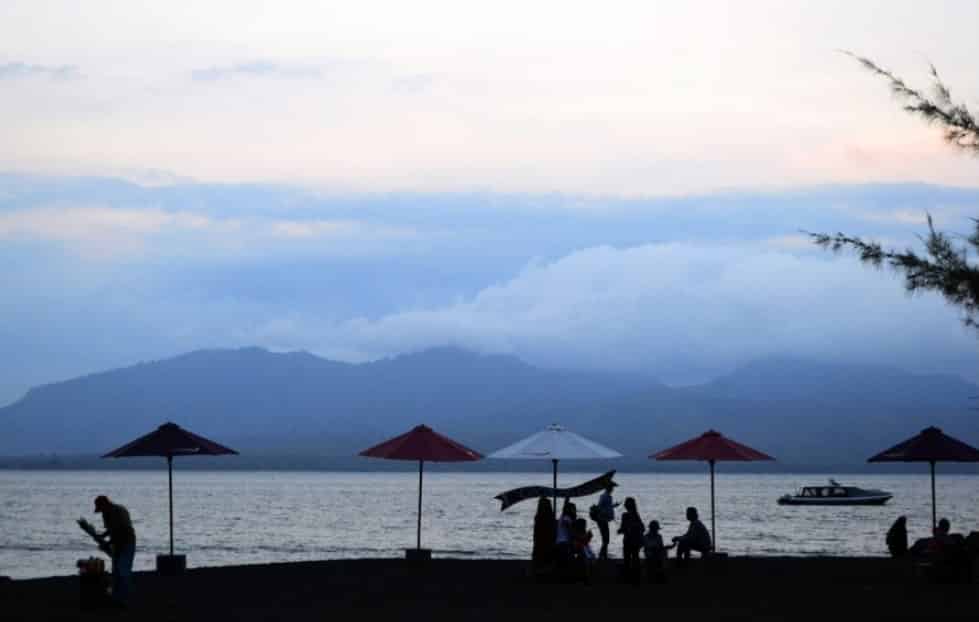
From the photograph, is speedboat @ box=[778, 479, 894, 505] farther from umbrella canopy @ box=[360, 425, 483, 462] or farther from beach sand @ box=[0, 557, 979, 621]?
beach sand @ box=[0, 557, 979, 621]

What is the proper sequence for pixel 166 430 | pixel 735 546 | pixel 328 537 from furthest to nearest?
1. pixel 328 537
2. pixel 735 546
3. pixel 166 430

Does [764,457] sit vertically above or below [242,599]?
above

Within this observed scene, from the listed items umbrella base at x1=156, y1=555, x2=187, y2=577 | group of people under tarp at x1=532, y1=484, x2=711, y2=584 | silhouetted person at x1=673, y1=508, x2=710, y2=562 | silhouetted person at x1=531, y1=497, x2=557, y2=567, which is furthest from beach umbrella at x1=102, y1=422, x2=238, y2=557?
silhouetted person at x1=673, y1=508, x2=710, y2=562

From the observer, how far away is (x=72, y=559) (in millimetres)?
55094

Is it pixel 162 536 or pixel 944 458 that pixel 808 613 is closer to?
pixel 944 458

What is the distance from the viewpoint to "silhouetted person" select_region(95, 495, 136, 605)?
21.0 m

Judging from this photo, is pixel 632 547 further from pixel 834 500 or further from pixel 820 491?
pixel 834 500

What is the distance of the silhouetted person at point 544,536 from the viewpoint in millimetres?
25500

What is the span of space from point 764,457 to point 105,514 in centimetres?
1305

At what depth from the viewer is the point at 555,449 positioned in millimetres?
28562

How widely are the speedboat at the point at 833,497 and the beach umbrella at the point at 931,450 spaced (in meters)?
82.4

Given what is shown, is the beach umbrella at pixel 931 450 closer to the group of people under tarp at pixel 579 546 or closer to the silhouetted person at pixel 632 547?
the group of people under tarp at pixel 579 546

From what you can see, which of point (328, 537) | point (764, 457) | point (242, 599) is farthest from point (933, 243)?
point (328, 537)

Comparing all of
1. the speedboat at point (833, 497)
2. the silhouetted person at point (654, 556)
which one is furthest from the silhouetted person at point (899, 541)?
the speedboat at point (833, 497)
